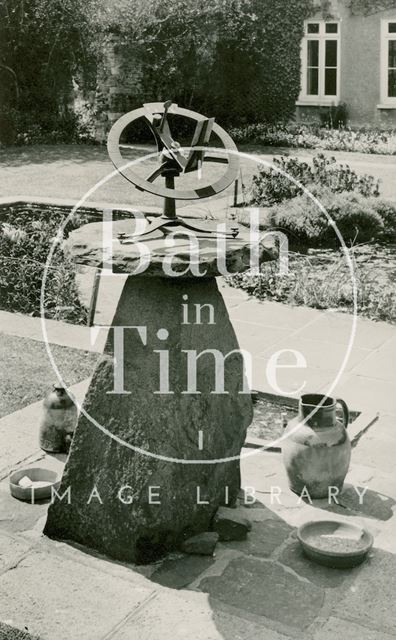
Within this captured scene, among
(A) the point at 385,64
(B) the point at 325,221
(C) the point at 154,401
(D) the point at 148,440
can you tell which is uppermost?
(A) the point at 385,64

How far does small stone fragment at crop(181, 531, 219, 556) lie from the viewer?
13.4 feet

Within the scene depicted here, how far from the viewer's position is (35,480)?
4.69m

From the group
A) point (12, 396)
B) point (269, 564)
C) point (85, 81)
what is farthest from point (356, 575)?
point (85, 81)

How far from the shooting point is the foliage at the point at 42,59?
19656 mm

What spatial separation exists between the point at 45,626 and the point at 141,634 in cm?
39

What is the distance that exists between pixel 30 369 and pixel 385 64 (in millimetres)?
16674

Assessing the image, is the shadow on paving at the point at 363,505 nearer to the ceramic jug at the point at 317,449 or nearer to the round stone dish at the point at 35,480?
the ceramic jug at the point at 317,449

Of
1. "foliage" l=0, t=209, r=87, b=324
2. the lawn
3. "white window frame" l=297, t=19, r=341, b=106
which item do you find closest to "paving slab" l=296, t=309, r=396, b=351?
"foliage" l=0, t=209, r=87, b=324

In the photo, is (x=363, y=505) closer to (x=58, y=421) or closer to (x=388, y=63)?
(x=58, y=421)

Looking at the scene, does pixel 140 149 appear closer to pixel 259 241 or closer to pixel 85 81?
pixel 85 81

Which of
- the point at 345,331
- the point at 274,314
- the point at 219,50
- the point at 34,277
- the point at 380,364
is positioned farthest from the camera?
the point at 219,50

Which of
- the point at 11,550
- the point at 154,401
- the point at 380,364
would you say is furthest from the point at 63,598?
the point at 380,364

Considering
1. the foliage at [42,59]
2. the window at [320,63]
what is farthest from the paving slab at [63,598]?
the window at [320,63]

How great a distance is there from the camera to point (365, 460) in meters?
5.05
